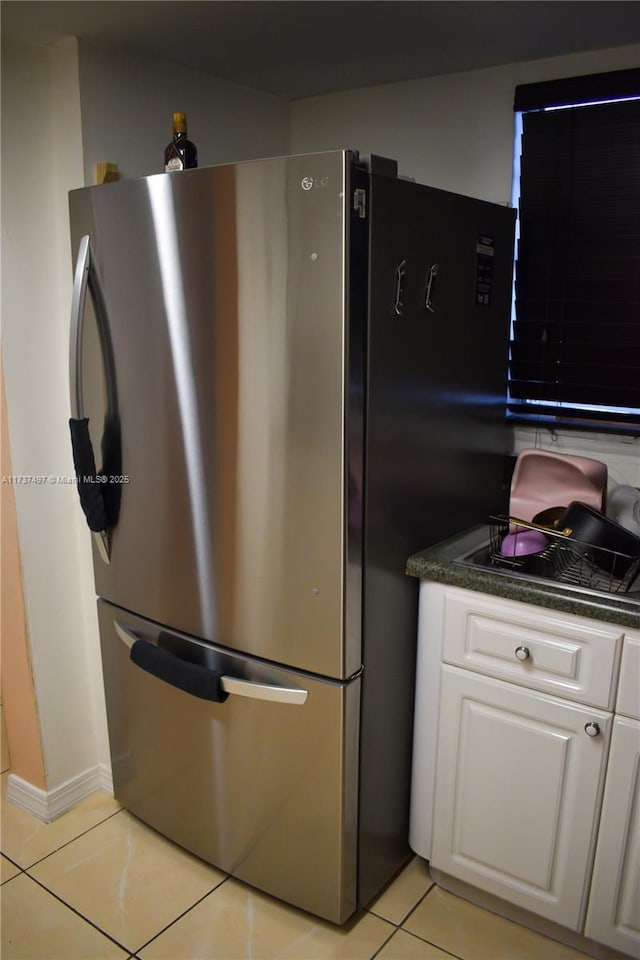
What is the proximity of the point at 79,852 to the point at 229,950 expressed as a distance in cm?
54

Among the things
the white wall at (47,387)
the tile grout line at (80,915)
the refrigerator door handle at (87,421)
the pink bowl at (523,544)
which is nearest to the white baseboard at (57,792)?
the white wall at (47,387)

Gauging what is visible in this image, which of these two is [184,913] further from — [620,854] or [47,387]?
[47,387]

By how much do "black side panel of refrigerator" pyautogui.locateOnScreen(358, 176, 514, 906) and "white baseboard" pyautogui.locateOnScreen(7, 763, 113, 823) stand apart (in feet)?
2.95

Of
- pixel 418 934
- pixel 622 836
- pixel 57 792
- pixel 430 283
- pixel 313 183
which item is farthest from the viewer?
pixel 57 792

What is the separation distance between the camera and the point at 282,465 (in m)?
1.56

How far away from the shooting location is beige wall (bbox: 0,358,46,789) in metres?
1.99

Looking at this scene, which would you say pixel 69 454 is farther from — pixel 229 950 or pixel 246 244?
pixel 229 950

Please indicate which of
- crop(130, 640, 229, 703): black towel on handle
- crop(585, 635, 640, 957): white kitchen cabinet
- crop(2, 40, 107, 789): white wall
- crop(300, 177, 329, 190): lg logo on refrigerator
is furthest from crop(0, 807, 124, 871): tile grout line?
crop(300, 177, 329, 190): lg logo on refrigerator

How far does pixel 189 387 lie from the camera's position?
1.65 m

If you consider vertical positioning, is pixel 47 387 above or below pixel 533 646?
above

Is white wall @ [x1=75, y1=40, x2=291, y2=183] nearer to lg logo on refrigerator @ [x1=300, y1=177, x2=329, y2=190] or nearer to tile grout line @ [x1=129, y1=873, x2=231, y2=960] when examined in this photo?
lg logo on refrigerator @ [x1=300, y1=177, x2=329, y2=190]

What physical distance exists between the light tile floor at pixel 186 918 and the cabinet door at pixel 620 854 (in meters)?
0.16

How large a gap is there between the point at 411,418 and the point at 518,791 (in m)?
0.84

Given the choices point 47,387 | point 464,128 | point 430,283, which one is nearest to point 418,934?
point 430,283
